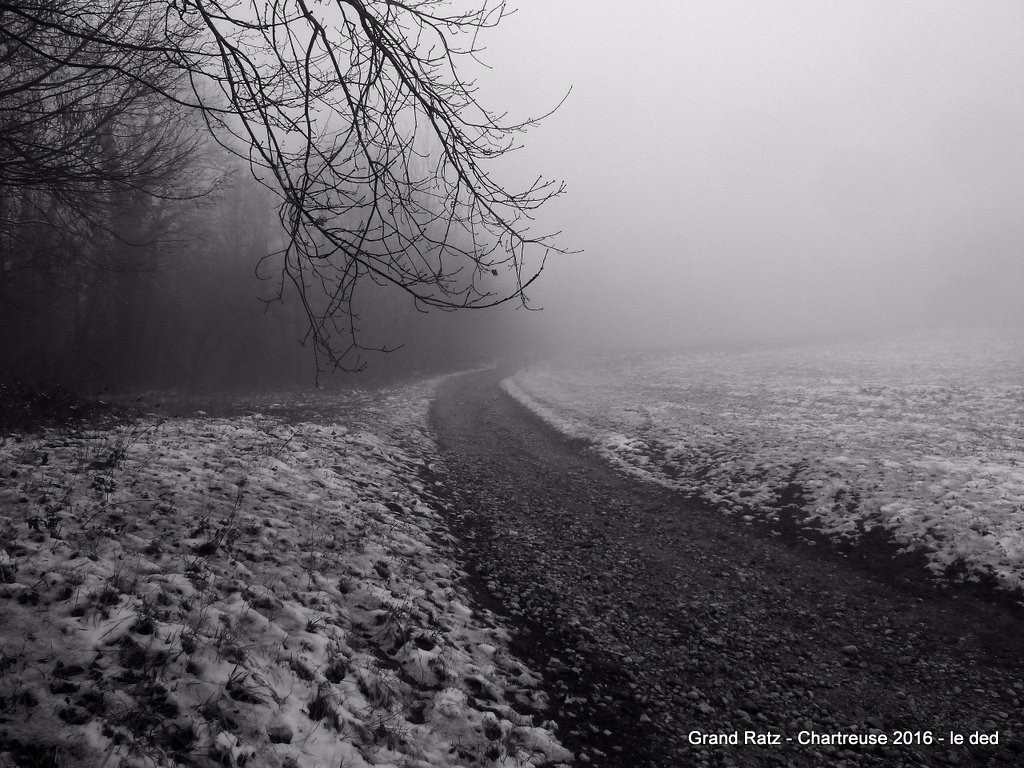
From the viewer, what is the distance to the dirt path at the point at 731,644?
191 inches

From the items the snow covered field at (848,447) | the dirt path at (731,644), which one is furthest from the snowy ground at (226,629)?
the snow covered field at (848,447)

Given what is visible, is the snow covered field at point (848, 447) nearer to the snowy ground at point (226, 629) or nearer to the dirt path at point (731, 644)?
the dirt path at point (731, 644)

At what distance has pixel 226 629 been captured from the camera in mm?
4516

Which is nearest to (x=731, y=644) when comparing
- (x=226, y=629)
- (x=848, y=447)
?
(x=226, y=629)

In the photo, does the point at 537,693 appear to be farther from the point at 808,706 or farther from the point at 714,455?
the point at 714,455

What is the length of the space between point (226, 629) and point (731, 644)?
597cm

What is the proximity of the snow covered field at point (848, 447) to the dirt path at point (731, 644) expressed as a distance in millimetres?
1285

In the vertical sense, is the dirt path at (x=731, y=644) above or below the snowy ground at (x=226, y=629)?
below

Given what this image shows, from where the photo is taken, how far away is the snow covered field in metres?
8.54

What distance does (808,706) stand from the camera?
522 cm

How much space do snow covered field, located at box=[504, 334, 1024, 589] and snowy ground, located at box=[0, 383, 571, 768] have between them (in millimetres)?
7364

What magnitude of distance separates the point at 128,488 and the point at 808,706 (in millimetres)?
9004

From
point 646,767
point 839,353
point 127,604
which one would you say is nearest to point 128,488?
point 127,604

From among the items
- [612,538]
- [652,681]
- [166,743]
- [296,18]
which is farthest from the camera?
[612,538]
